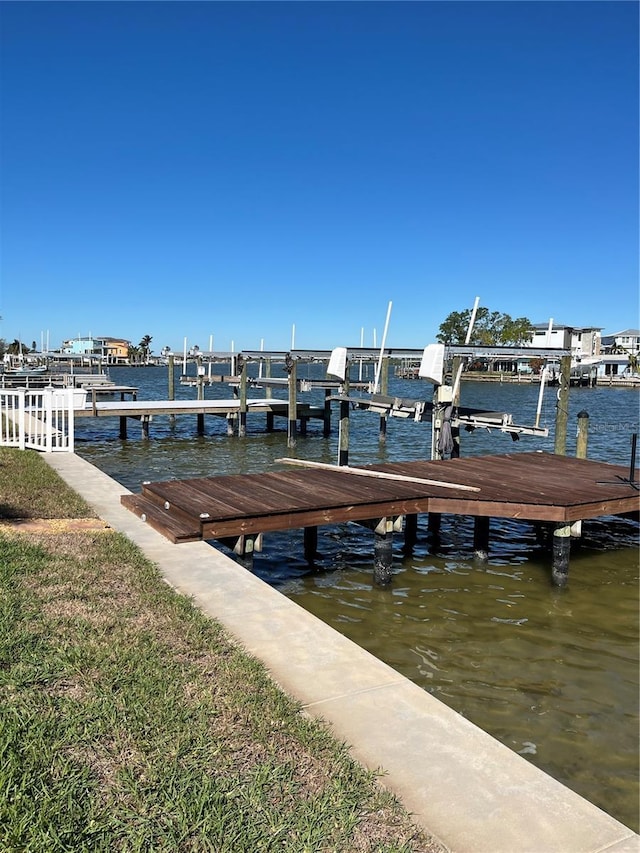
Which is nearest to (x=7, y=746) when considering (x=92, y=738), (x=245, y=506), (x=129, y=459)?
(x=92, y=738)

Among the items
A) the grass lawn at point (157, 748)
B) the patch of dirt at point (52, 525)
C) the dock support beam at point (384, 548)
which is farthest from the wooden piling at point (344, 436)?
the grass lawn at point (157, 748)

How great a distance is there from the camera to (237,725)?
386 centimetres

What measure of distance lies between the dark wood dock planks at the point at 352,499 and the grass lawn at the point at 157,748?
→ 245 cm

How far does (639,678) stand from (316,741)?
444 centimetres

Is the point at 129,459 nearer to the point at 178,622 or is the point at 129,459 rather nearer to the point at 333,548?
the point at 333,548

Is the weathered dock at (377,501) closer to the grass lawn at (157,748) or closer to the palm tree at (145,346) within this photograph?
the grass lawn at (157,748)

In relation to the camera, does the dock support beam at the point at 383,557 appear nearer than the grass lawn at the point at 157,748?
No

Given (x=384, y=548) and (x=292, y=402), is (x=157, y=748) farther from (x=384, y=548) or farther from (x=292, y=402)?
(x=292, y=402)

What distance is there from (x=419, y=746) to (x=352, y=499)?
5095 mm

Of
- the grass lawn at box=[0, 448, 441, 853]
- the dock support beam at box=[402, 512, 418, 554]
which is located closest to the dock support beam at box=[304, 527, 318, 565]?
the dock support beam at box=[402, 512, 418, 554]

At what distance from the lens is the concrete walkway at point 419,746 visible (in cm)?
315

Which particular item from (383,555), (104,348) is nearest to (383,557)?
(383,555)

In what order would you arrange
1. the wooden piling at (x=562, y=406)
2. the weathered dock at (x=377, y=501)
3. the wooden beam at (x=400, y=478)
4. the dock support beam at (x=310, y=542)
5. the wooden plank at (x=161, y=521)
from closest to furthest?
the wooden plank at (x=161, y=521)
the weathered dock at (x=377, y=501)
the wooden beam at (x=400, y=478)
the dock support beam at (x=310, y=542)
the wooden piling at (x=562, y=406)

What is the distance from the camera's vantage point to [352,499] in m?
8.84
